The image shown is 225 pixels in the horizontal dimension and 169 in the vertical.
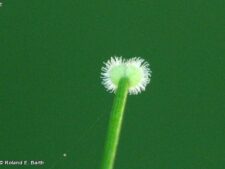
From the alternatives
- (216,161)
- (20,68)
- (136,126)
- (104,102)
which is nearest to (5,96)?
(20,68)

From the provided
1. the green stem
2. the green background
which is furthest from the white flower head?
the green background

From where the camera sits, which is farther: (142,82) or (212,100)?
(212,100)

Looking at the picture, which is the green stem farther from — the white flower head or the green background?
the green background

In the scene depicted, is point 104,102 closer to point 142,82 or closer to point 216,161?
point 216,161

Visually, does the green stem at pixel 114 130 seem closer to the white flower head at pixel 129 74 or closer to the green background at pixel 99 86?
the white flower head at pixel 129 74

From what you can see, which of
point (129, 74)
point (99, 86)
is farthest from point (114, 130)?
point (99, 86)

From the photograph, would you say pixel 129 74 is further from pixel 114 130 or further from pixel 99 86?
pixel 99 86
